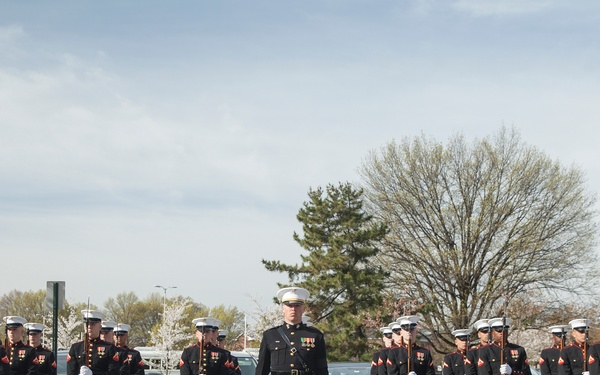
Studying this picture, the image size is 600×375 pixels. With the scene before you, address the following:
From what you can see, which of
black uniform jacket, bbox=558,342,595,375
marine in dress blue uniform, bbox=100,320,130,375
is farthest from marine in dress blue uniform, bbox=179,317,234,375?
black uniform jacket, bbox=558,342,595,375

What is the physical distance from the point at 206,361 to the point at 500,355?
195 inches

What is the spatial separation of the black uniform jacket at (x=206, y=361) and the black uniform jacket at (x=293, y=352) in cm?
596

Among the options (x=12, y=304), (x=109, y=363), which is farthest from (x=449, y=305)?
(x=12, y=304)

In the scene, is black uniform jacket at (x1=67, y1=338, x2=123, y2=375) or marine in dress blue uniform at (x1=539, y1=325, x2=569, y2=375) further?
marine in dress blue uniform at (x1=539, y1=325, x2=569, y2=375)

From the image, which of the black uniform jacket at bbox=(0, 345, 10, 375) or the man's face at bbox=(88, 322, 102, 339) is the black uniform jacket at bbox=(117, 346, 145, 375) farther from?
the black uniform jacket at bbox=(0, 345, 10, 375)

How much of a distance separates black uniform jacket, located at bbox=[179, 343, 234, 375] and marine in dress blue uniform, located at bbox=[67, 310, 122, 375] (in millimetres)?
1087

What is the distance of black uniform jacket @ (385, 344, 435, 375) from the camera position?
49.2 feet

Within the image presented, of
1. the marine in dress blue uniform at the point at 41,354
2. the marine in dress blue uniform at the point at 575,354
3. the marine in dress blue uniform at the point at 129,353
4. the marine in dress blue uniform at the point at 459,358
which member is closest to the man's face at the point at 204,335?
the marine in dress blue uniform at the point at 129,353

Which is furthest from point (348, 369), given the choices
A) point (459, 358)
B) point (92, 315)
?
point (92, 315)

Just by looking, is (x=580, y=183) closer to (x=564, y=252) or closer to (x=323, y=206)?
(x=564, y=252)

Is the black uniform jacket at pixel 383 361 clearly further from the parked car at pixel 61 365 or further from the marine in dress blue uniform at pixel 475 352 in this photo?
the parked car at pixel 61 365

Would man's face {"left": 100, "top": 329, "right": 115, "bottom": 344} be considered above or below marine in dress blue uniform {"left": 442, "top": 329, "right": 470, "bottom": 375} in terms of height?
above

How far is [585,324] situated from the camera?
15.7 m

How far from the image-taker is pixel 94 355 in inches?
577
